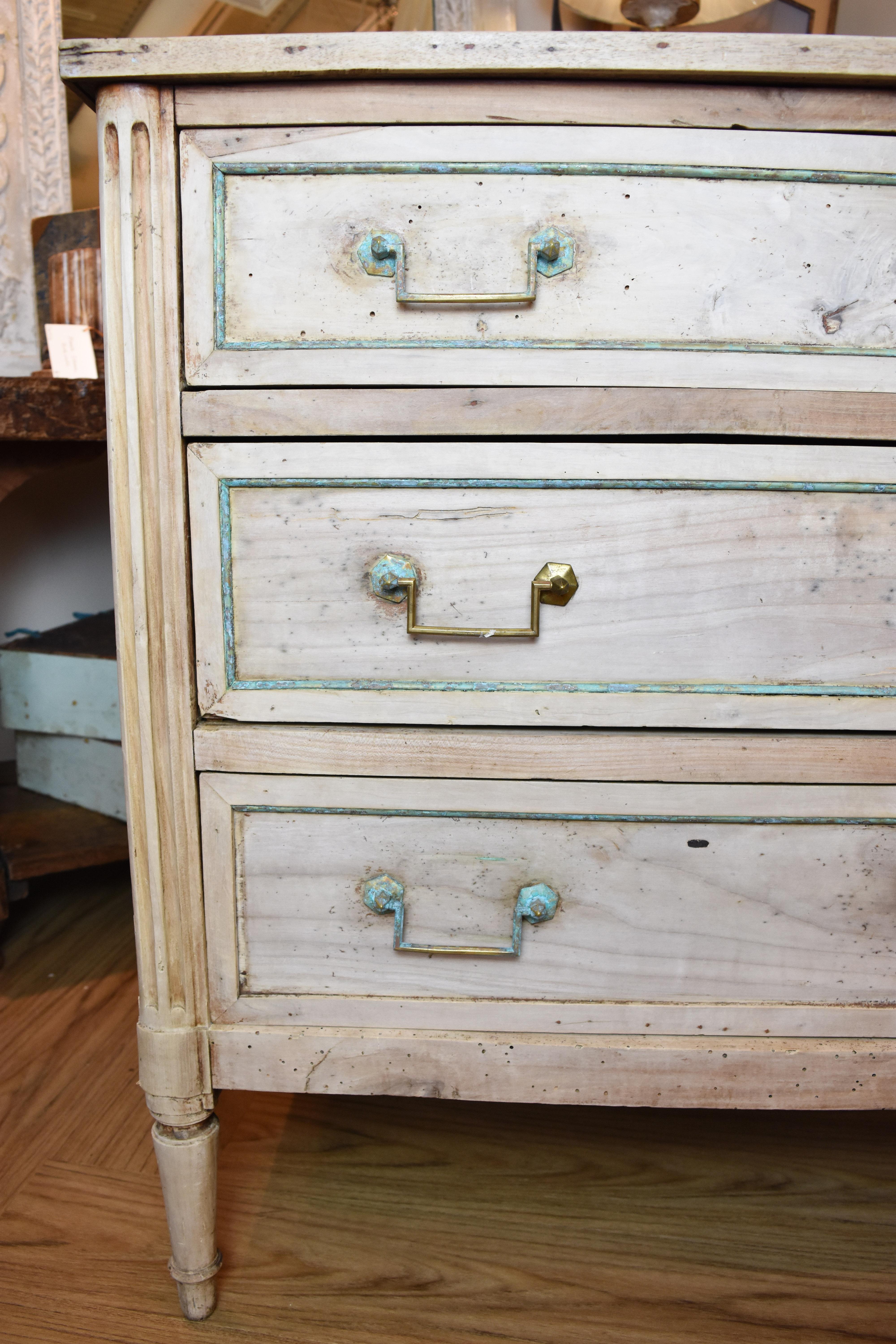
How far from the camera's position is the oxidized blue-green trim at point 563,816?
0.60m

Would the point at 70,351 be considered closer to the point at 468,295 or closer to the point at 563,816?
the point at 468,295

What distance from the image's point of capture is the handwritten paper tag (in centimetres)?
111

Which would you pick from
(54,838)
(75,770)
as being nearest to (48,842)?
(54,838)

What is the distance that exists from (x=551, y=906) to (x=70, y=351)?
0.92 m

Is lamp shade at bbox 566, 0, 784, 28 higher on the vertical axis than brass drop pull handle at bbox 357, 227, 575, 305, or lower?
higher

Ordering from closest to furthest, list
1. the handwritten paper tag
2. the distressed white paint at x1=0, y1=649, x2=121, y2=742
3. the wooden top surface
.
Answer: the wooden top surface, the handwritten paper tag, the distressed white paint at x1=0, y1=649, x2=121, y2=742

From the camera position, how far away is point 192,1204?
65 cm

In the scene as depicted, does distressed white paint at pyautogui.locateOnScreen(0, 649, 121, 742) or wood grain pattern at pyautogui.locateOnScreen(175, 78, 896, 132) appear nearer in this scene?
wood grain pattern at pyautogui.locateOnScreen(175, 78, 896, 132)

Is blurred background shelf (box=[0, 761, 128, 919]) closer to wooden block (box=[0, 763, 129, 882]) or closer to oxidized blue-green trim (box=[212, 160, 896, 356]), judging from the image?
wooden block (box=[0, 763, 129, 882])

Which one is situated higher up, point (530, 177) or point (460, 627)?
point (530, 177)

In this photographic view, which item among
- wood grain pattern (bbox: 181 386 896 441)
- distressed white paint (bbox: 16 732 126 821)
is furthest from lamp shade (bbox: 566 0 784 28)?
distressed white paint (bbox: 16 732 126 821)

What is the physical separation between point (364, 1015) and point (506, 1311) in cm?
28

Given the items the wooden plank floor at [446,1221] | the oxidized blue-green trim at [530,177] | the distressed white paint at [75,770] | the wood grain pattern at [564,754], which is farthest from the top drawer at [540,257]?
the distressed white paint at [75,770]

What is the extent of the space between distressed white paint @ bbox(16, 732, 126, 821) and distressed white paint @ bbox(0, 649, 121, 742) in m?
0.02
